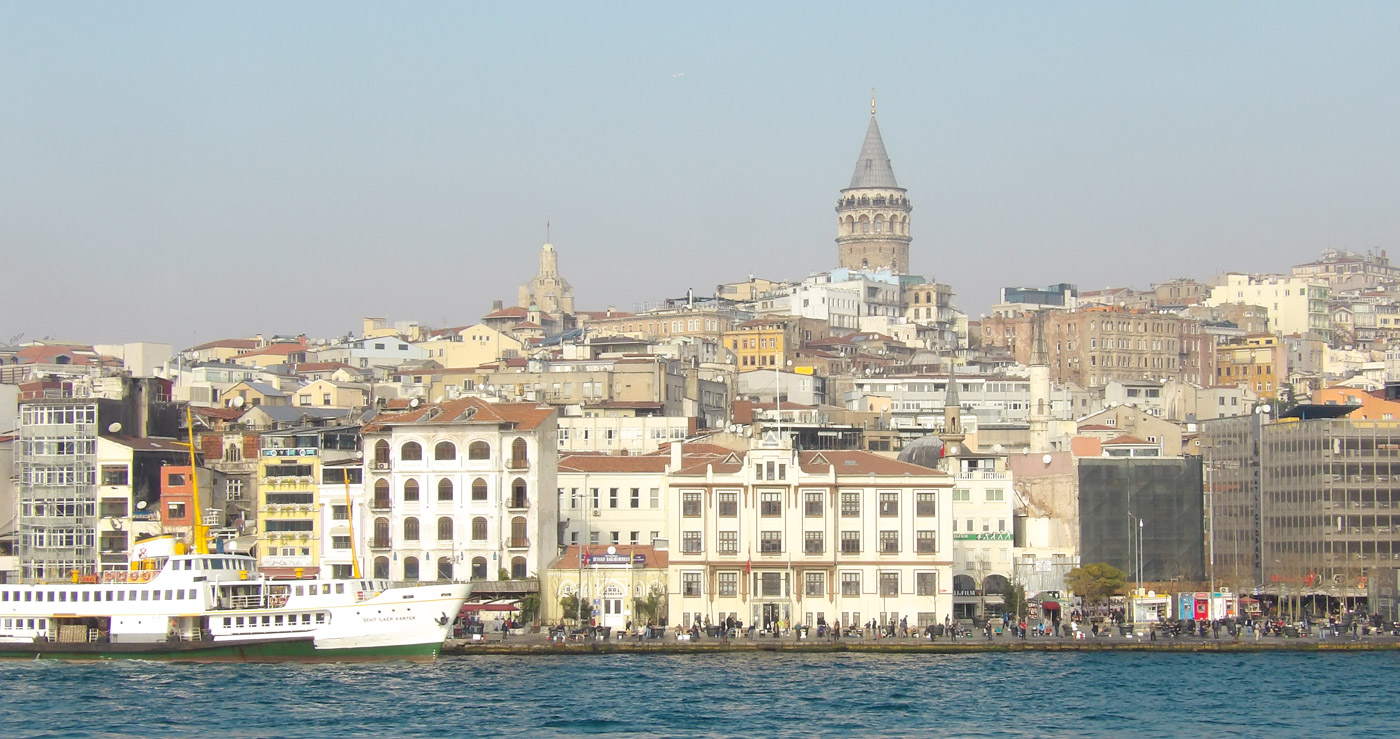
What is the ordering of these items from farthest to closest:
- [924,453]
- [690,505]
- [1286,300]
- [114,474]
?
[1286,300] → [924,453] → [114,474] → [690,505]

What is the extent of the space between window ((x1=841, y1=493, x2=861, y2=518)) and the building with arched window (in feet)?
34.3

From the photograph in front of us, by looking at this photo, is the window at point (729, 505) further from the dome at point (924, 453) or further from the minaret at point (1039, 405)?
the minaret at point (1039, 405)

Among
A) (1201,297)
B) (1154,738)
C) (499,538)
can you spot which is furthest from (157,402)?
(1201,297)

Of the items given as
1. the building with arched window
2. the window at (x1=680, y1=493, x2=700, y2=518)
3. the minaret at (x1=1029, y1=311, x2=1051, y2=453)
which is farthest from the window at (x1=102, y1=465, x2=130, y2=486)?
the minaret at (x1=1029, y1=311, x2=1051, y2=453)

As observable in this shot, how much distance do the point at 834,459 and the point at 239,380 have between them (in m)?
60.7

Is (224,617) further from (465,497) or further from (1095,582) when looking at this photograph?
(1095,582)

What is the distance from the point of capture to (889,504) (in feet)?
238

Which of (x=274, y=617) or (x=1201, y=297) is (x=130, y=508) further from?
(x=1201, y=297)

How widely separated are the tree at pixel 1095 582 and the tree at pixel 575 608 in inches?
760

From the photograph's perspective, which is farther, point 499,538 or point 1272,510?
point 1272,510

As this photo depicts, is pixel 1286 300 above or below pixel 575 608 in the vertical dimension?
above

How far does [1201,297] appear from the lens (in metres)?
189

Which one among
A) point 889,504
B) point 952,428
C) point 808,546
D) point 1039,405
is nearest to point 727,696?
point 808,546

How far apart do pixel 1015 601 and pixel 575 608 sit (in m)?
16.3
